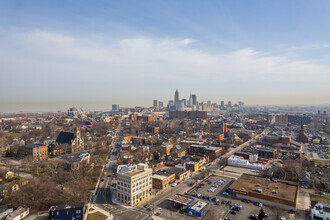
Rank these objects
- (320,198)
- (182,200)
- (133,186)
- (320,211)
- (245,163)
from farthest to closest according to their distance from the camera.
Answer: (245,163)
(320,198)
(133,186)
(182,200)
(320,211)

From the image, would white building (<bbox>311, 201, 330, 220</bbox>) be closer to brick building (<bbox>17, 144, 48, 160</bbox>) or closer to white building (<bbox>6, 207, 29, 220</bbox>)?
white building (<bbox>6, 207, 29, 220</bbox>)

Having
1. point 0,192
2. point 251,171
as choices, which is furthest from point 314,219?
point 0,192

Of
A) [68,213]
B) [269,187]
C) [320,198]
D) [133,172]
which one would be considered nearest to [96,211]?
[68,213]

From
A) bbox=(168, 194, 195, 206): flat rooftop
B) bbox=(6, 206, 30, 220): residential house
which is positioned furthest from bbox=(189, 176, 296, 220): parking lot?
bbox=(6, 206, 30, 220): residential house

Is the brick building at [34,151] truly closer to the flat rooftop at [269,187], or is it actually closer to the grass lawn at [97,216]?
the grass lawn at [97,216]

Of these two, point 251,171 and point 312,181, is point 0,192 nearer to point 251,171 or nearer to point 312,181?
point 251,171

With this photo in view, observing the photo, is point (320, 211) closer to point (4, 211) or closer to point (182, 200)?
point (182, 200)
